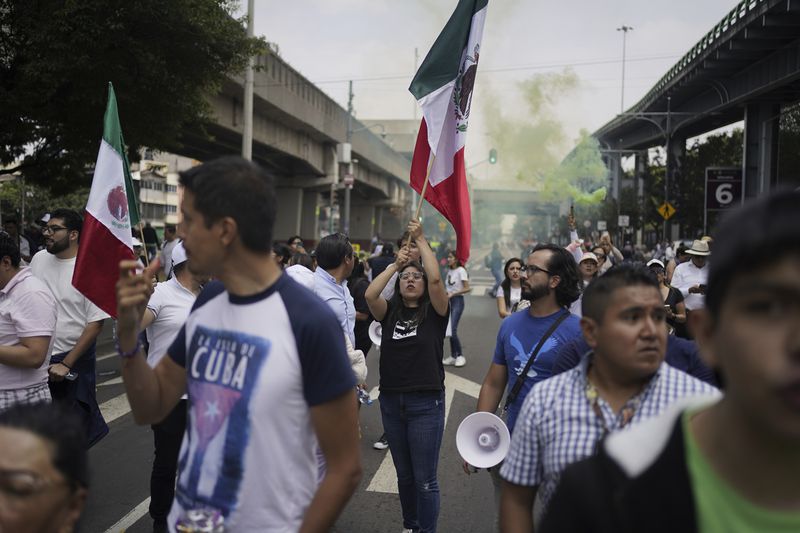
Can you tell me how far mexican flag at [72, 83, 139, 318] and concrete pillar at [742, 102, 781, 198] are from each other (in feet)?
97.5

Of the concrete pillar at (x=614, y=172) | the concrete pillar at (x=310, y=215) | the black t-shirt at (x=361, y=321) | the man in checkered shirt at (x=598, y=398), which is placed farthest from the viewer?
the concrete pillar at (x=614, y=172)

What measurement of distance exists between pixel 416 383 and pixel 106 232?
6.99ft

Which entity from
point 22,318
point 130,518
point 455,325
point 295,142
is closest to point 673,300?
point 455,325

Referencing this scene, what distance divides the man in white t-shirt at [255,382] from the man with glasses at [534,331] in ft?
6.23

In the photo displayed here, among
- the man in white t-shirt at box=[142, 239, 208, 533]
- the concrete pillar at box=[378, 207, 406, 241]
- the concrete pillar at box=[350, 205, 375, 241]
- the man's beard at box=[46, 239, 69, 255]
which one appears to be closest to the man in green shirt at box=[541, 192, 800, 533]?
the man in white t-shirt at box=[142, 239, 208, 533]

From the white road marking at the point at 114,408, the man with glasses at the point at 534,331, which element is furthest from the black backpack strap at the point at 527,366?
the white road marking at the point at 114,408

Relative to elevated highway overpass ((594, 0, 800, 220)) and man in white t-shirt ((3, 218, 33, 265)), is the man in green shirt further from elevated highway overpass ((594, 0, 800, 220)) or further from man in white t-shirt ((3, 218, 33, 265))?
elevated highway overpass ((594, 0, 800, 220))

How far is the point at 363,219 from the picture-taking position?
73625 millimetres

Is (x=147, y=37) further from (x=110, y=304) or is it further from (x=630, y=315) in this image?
(x=630, y=315)

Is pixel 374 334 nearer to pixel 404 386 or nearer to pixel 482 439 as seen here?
pixel 404 386

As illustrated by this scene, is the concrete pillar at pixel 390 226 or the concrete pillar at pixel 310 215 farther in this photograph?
the concrete pillar at pixel 390 226

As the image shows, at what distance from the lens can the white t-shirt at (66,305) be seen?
17.6 ft

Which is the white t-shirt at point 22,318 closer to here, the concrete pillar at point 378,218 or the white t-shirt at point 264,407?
the white t-shirt at point 264,407

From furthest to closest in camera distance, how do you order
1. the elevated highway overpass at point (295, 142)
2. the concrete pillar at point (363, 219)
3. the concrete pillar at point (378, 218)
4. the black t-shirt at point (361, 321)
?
the concrete pillar at point (378, 218), the concrete pillar at point (363, 219), the elevated highway overpass at point (295, 142), the black t-shirt at point (361, 321)
